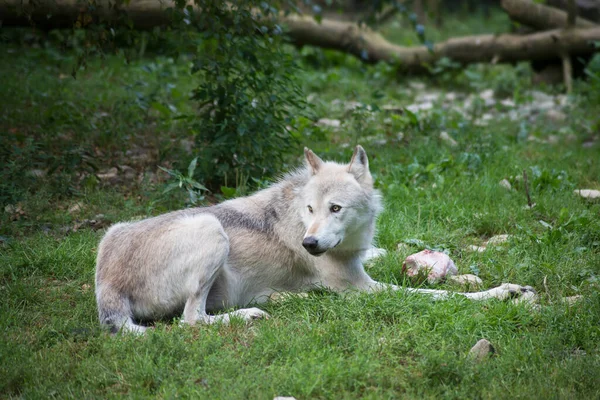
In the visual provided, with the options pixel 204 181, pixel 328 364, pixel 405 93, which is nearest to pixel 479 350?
pixel 328 364

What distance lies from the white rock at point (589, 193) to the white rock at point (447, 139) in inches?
75.9

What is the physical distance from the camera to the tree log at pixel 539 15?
445 inches

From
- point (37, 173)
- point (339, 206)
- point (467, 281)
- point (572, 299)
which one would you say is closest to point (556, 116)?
point (467, 281)

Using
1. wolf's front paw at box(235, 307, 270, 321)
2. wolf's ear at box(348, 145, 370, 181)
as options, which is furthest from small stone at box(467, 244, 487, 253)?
wolf's front paw at box(235, 307, 270, 321)

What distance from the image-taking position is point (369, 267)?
5.61 metres

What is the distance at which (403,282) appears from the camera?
5.12 metres

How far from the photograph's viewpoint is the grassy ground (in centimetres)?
385

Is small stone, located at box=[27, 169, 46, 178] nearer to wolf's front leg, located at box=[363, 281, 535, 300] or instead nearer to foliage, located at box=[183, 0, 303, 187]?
foliage, located at box=[183, 0, 303, 187]

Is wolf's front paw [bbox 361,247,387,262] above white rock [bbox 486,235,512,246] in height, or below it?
below

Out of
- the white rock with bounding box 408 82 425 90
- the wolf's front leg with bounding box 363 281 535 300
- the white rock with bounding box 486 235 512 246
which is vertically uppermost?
the wolf's front leg with bounding box 363 281 535 300

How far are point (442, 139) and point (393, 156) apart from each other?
2.98 feet

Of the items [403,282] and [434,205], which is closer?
[403,282]

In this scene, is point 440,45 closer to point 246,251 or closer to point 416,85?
point 416,85

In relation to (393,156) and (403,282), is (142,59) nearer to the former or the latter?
(393,156)
